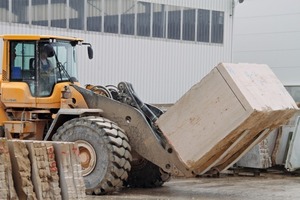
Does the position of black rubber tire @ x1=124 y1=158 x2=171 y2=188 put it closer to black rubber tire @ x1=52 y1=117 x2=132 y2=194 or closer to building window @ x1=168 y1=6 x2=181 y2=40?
black rubber tire @ x1=52 y1=117 x2=132 y2=194

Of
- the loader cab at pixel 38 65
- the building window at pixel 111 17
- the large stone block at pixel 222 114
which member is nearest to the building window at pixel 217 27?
the building window at pixel 111 17

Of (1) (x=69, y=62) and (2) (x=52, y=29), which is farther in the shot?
(2) (x=52, y=29)

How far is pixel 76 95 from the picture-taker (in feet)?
47.6

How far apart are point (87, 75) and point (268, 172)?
598cm

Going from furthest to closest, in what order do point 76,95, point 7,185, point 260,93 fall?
point 76,95 → point 260,93 → point 7,185

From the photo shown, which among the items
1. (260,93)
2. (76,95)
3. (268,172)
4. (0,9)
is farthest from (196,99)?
(0,9)

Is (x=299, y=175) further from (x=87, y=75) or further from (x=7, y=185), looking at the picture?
(x=7, y=185)

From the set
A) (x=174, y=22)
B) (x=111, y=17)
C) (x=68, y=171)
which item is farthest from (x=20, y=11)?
(x=68, y=171)

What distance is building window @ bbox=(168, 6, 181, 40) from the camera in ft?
80.1

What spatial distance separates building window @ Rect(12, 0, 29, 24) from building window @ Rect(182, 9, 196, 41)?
6.62 metres

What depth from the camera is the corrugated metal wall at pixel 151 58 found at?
21.6m

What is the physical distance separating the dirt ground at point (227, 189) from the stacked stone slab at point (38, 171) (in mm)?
4425

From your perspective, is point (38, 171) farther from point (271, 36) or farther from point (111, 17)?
point (271, 36)

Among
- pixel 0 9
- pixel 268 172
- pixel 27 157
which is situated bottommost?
pixel 268 172
